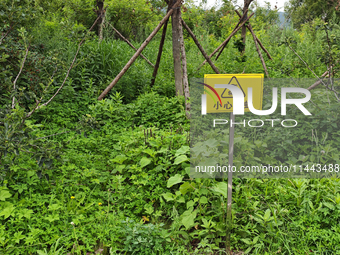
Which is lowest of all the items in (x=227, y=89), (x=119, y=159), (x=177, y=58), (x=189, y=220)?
(x=189, y=220)

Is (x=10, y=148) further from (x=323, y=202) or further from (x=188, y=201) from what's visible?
(x=323, y=202)

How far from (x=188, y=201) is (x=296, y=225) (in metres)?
1.00

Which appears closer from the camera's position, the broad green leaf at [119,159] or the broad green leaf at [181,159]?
the broad green leaf at [181,159]

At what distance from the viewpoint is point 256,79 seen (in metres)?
2.56

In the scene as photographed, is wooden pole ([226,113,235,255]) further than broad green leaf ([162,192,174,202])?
No

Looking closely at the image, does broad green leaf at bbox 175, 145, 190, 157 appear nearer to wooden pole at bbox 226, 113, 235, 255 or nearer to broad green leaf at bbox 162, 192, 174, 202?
broad green leaf at bbox 162, 192, 174, 202

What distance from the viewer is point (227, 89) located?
2.62 m

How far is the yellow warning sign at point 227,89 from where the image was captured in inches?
101

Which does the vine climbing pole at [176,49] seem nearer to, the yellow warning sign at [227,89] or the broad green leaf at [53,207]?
the yellow warning sign at [227,89]

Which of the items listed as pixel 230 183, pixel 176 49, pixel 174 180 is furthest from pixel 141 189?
pixel 176 49

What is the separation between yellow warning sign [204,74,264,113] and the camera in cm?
256

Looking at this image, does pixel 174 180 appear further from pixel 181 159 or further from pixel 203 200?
pixel 203 200

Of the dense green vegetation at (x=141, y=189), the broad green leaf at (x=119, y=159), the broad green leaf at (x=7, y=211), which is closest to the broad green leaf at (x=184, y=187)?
the dense green vegetation at (x=141, y=189)

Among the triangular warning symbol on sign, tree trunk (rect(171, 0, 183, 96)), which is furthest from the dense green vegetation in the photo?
tree trunk (rect(171, 0, 183, 96))
